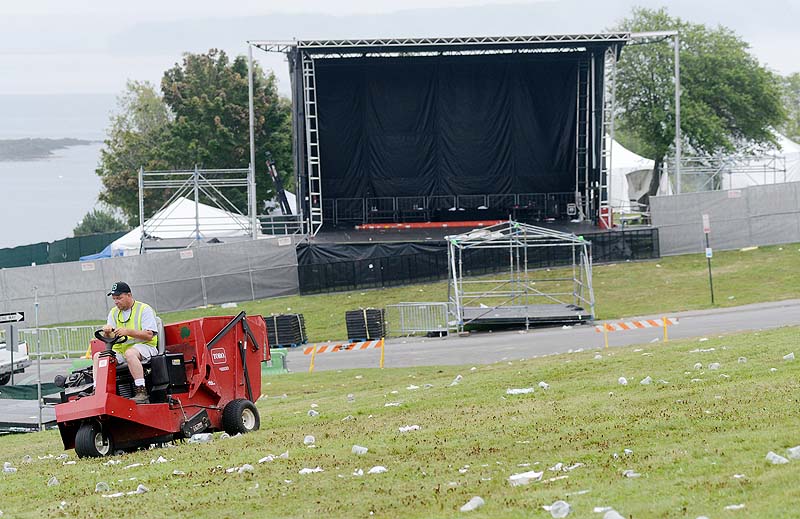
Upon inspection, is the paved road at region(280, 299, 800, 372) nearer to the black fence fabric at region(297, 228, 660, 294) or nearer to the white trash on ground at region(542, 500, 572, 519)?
the black fence fabric at region(297, 228, 660, 294)

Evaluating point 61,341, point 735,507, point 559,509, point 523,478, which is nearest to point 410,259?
point 61,341

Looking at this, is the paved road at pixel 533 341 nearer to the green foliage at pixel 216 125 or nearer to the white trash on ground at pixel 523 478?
the white trash on ground at pixel 523 478

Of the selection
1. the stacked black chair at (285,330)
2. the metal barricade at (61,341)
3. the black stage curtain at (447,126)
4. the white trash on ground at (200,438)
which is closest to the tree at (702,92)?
the black stage curtain at (447,126)

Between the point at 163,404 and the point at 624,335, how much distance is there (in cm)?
1853

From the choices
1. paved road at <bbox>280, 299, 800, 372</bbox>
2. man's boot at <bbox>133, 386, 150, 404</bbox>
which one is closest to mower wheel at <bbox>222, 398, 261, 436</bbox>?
man's boot at <bbox>133, 386, 150, 404</bbox>

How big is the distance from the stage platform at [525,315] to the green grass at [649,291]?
1.15m

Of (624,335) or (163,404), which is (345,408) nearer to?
(163,404)

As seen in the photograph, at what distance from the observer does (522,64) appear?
5209cm

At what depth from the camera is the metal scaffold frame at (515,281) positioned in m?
37.3

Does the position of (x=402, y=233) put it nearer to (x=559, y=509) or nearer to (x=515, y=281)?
→ (x=515, y=281)

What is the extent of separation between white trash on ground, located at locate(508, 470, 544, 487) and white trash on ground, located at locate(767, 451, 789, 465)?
5.82 feet

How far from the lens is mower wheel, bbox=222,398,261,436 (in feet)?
49.1

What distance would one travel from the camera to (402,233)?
51.6 m

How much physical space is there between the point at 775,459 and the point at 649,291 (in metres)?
32.8
